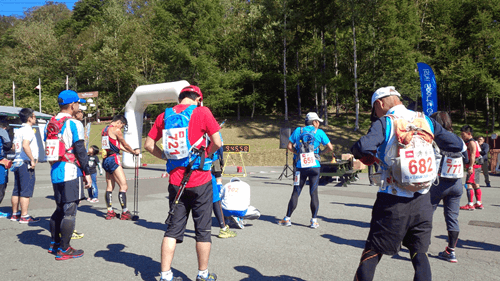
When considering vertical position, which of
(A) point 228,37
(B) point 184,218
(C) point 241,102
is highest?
(A) point 228,37

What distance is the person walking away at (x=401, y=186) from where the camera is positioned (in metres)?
2.87

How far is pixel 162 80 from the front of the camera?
124 ft

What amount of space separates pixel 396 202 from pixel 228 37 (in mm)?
38730

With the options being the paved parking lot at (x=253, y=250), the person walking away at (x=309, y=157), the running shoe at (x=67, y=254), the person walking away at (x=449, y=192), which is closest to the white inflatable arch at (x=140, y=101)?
the paved parking lot at (x=253, y=250)

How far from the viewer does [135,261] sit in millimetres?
4641

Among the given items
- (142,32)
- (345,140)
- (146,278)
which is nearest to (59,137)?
(146,278)

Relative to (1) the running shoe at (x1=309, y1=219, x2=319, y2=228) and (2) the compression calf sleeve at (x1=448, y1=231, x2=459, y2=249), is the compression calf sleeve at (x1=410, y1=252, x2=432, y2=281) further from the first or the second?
(1) the running shoe at (x1=309, y1=219, x2=319, y2=228)

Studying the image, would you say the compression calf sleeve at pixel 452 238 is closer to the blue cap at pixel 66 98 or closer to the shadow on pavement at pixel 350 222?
the shadow on pavement at pixel 350 222

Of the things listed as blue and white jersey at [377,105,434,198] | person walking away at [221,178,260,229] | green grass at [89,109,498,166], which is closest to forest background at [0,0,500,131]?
green grass at [89,109,498,166]

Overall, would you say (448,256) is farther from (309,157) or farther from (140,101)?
(140,101)

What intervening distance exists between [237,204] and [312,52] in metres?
31.1

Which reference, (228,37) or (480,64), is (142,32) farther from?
(480,64)

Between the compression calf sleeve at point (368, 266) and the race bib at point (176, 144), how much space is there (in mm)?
1889

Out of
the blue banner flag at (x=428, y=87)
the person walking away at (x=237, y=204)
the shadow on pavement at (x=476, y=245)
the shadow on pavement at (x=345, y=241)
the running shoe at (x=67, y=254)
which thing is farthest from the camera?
the blue banner flag at (x=428, y=87)
